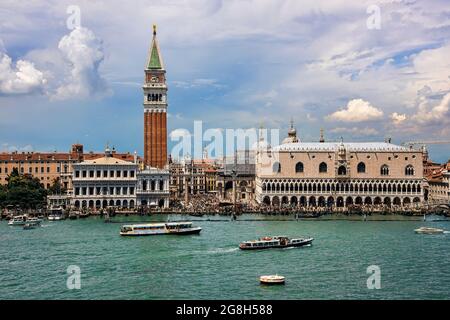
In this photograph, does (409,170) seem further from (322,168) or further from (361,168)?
(322,168)

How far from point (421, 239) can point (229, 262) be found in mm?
9170

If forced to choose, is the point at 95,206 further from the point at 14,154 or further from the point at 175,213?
the point at 14,154

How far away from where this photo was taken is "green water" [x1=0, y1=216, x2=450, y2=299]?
12805mm

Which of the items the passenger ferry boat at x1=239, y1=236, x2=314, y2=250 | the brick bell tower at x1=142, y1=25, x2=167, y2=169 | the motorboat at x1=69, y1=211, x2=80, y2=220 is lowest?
the passenger ferry boat at x1=239, y1=236, x2=314, y2=250

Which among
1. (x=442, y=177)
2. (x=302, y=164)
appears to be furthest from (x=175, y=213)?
(x=442, y=177)

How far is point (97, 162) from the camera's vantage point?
35000mm

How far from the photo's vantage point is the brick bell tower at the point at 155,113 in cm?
4031

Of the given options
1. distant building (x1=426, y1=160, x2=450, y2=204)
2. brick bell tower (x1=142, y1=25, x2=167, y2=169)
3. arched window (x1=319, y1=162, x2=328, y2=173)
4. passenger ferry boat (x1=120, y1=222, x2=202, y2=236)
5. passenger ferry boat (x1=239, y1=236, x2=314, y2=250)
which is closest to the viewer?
passenger ferry boat (x1=239, y1=236, x2=314, y2=250)

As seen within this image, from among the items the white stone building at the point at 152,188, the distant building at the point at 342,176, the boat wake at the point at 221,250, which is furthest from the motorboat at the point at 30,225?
the distant building at the point at 342,176

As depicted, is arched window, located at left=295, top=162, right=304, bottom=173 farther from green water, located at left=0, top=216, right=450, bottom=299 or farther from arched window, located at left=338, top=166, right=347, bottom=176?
green water, located at left=0, top=216, right=450, bottom=299

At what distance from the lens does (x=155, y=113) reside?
133 feet

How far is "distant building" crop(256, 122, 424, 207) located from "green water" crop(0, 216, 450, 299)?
11965 mm

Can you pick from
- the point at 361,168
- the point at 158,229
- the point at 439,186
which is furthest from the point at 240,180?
the point at 158,229

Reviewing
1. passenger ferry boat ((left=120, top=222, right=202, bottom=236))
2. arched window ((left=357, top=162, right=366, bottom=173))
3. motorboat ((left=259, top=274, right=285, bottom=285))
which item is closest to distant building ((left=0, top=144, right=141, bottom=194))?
arched window ((left=357, top=162, right=366, bottom=173))
